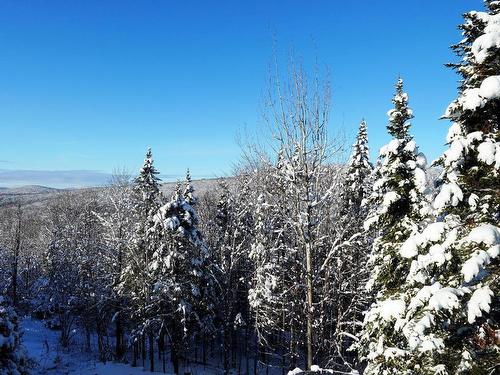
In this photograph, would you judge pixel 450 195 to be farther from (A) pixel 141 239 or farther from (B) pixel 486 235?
(A) pixel 141 239

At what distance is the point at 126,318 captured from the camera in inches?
1337

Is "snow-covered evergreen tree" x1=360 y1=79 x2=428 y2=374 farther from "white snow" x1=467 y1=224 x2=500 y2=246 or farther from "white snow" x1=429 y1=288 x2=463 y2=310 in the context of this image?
"white snow" x1=467 y1=224 x2=500 y2=246

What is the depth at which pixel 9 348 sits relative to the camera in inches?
546

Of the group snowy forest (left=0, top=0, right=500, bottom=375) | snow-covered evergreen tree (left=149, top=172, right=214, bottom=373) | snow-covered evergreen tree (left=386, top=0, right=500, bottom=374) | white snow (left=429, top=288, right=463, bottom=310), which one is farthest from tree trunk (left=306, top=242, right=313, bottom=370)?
snow-covered evergreen tree (left=149, top=172, right=214, bottom=373)

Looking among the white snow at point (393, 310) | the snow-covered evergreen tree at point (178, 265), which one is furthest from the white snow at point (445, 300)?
the snow-covered evergreen tree at point (178, 265)

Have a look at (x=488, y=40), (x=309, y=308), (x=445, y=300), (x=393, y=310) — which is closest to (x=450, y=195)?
(x=445, y=300)

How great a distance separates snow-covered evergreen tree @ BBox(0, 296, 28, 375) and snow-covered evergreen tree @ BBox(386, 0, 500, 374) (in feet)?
44.6

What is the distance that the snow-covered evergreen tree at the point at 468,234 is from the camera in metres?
5.97

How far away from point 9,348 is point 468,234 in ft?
49.9

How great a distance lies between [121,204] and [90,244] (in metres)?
14.5

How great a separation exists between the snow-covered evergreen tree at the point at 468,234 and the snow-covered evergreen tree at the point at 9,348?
13.6 meters

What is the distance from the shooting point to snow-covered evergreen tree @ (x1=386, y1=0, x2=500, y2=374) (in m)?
5.97

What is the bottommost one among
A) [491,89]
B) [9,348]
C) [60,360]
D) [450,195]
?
[60,360]

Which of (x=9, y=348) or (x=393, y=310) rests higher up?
(x=393, y=310)
